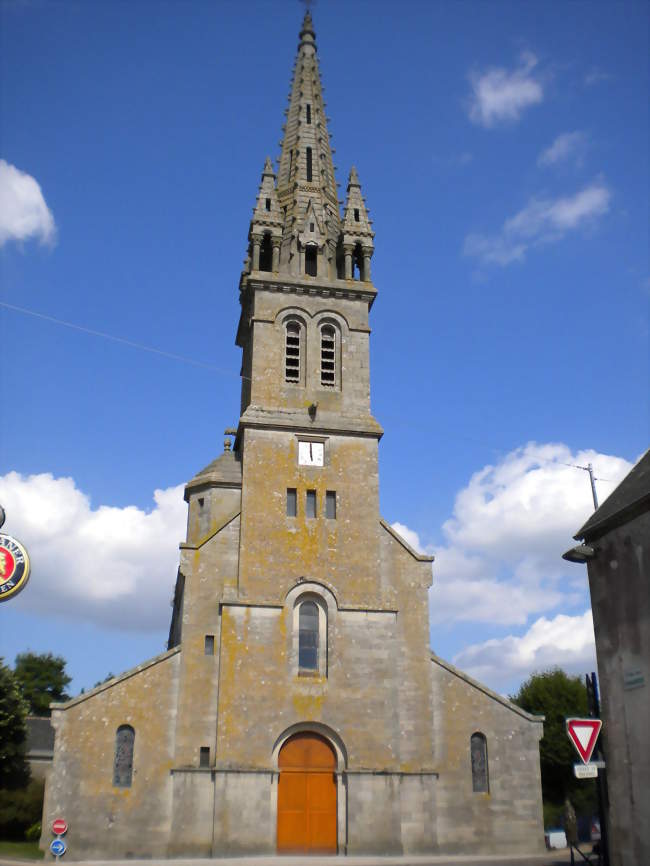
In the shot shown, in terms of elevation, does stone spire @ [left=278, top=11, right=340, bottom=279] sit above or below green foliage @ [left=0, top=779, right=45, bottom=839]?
above

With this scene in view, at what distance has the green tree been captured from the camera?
219 ft

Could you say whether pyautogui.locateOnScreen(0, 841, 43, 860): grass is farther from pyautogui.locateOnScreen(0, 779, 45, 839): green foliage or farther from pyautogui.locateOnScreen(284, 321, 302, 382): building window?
pyautogui.locateOnScreen(284, 321, 302, 382): building window

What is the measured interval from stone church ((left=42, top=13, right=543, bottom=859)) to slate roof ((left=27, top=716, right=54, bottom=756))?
22.1m

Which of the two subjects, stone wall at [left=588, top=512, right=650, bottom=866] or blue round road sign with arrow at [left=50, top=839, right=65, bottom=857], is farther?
blue round road sign with arrow at [left=50, top=839, right=65, bottom=857]

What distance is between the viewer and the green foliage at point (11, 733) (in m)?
31.7

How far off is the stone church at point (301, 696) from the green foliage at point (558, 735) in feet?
72.0

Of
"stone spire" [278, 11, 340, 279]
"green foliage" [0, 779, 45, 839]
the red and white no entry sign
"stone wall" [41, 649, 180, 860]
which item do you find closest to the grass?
"stone wall" [41, 649, 180, 860]

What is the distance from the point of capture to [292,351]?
33312 millimetres

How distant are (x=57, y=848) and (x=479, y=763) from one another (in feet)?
44.5

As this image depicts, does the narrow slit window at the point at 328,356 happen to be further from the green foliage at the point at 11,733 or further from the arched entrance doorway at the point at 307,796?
the green foliage at the point at 11,733

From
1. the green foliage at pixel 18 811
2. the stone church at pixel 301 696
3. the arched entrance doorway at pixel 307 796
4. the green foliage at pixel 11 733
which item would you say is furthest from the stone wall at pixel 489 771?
the green foliage at pixel 11 733

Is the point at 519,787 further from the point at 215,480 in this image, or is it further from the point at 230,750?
the point at 215,480

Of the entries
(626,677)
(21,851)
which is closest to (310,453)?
(21,851)

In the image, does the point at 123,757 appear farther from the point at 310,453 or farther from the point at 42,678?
the point at 42,678
